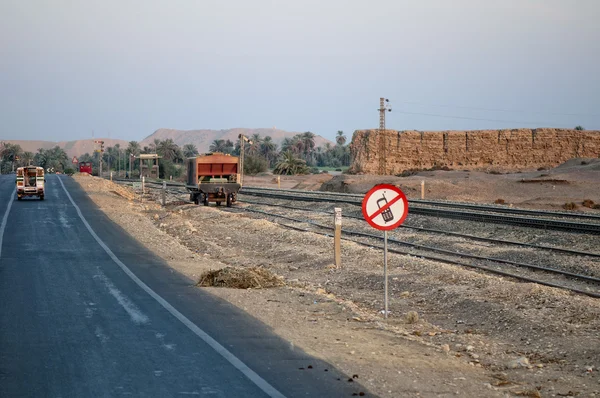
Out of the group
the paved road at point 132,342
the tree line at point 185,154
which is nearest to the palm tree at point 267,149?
the tree line at point 185,154

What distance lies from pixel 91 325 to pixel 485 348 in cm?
566

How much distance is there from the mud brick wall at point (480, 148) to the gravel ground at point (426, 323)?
6203cm

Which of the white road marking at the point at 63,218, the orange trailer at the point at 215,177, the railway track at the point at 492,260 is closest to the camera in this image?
the railway track at the point at 492,260

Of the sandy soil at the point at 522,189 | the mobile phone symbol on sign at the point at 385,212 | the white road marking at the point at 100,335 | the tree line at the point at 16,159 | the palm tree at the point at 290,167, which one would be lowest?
the white road marking at the point at 100,335

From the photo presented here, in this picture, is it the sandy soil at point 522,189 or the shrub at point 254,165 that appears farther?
the shrub at point 254,165

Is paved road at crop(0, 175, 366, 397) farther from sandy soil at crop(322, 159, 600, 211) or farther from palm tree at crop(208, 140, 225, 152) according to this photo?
palm tree at crop(208, 140, 225, 152)

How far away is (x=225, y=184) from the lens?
44656 millimetres

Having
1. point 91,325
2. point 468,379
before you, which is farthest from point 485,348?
point 91,325

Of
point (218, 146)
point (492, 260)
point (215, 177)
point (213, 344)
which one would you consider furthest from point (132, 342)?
point (218, 146)

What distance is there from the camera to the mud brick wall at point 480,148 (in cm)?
8106

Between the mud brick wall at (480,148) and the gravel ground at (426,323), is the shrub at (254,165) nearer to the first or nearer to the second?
the mud brick wall at (480,148)

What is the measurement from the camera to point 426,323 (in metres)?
12.3

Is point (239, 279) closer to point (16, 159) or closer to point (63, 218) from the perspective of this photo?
point (63, 218)

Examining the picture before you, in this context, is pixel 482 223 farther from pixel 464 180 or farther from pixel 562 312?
pixel 464 180
